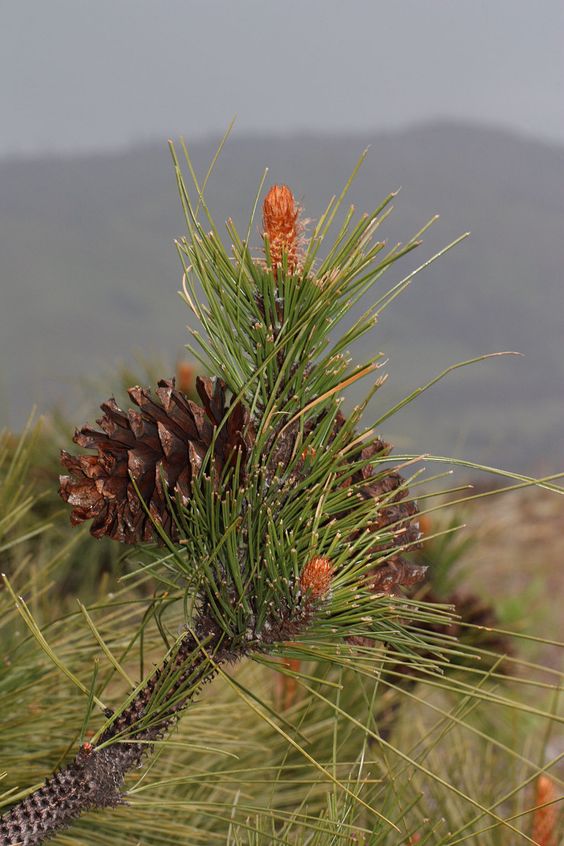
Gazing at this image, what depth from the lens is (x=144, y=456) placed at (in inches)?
9.4

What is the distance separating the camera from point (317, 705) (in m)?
0.44

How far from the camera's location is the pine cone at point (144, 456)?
0.24 m

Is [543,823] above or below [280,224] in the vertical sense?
below

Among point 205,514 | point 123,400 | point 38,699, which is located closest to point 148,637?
point 38,699

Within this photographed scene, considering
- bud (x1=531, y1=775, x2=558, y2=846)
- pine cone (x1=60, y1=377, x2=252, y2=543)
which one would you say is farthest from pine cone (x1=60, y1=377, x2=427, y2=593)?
bud (x1=531, y1=775, x2=558, y2=846)

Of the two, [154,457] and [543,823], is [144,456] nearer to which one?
[154,457]

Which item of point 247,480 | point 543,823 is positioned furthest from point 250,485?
point 543,823

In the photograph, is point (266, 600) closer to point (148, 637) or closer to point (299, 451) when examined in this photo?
point (299, 451)

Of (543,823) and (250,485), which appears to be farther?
(543,823)

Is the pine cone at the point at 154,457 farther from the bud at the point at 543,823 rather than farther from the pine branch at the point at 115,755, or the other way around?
the bud at the point at 543,823

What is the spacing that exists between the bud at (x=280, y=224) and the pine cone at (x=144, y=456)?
39mm

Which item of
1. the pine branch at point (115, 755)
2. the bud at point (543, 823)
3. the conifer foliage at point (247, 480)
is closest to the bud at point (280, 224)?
the conifer foliage at point (247, 480)

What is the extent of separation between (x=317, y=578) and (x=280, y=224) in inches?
3.6

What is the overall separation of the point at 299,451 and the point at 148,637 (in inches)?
6.4
